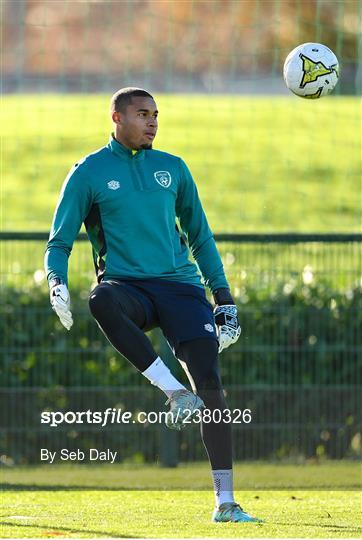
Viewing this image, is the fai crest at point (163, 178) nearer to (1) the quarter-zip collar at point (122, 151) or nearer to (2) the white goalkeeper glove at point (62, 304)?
(1) the quarter-zip collar at point (122, 151)

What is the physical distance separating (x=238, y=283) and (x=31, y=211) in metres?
10.3

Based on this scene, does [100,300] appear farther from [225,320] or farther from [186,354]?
[225,320]

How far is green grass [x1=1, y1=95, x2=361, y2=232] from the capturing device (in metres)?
21.2

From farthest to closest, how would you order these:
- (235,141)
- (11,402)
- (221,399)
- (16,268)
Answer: (235,141) → (16,268) → (11,402) → (221,399)

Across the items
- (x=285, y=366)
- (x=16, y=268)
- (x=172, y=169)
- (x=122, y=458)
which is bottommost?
(x=122, y=458)

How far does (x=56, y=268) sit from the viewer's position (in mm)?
7391

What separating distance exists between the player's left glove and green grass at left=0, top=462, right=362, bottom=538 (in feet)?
3.20

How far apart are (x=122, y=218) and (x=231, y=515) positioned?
1665 mm

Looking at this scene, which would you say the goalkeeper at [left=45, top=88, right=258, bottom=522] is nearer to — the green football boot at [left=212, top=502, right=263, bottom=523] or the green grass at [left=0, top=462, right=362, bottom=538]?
the green football boot at [left=212, top=502, right=263, bottom=523]

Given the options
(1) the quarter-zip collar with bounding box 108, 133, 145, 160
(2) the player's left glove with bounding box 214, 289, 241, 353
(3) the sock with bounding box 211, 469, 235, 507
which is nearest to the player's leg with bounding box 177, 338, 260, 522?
(3) the sock with bounding box 211, 469, 235, 507

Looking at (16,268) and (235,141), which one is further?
(235,141)

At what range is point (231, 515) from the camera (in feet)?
23.3

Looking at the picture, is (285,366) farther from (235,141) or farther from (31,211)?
(235,141)

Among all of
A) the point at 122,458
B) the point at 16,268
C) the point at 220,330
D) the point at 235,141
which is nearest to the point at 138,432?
the point at 122,458
